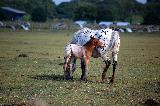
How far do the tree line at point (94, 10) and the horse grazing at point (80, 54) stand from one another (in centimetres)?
8710

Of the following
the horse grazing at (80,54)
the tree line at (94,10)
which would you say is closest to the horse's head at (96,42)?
the horse grazing at (80,54)

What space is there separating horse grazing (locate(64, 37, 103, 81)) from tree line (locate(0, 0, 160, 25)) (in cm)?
8710

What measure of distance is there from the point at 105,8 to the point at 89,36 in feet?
400

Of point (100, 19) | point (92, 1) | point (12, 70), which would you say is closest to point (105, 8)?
point (100, 19)

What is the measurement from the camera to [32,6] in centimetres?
15550

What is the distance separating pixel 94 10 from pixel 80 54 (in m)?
113

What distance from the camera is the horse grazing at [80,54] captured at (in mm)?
18641

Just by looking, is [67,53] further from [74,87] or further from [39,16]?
[39,16]

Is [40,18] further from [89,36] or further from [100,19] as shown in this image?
[89,36]

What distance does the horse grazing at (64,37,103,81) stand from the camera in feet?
61.2

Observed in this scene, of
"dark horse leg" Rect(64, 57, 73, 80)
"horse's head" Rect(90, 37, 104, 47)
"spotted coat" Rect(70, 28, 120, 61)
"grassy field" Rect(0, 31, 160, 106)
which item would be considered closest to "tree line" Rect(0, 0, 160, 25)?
"grassy field" Rect(0, 31, 160, 106)

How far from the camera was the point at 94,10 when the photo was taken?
431ft

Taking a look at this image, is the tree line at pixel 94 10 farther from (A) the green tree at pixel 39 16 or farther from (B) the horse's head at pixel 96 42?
(B) the horse's head at pixel 96 42

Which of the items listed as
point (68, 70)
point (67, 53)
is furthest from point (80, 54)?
point (68, 70)
